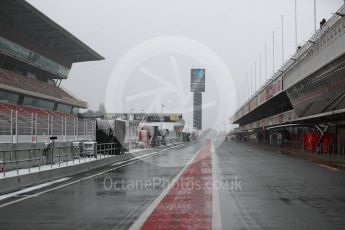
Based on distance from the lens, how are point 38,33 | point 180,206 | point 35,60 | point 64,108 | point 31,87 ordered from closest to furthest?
point 180,206
point 31,87
point 38,33
point 35,60
point 64,108

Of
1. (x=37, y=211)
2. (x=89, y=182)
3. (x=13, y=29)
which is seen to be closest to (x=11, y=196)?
(x=37, y=211)

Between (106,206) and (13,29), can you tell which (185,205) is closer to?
(106,206)

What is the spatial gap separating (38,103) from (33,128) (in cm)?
5557

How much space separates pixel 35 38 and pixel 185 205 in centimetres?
6859

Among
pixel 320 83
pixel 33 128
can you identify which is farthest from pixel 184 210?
pixel 320 83

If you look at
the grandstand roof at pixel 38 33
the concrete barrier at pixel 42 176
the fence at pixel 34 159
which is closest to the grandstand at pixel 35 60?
the grandstand roof at pixel 38 33

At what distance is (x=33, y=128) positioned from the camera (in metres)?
24.7

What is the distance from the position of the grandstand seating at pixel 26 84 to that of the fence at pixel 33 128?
3524 cm

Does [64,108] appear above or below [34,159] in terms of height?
above

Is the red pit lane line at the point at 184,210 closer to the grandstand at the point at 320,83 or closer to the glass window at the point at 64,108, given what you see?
the grandstand at the point at 320,83

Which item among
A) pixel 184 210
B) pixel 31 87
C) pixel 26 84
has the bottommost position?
pixel 184 210

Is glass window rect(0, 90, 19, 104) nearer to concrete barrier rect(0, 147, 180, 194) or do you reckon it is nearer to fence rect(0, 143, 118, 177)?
fence rect(0, 143, 118, 177)

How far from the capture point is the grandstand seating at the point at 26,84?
6662 cm

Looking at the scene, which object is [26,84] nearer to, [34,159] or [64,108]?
[64,108]
